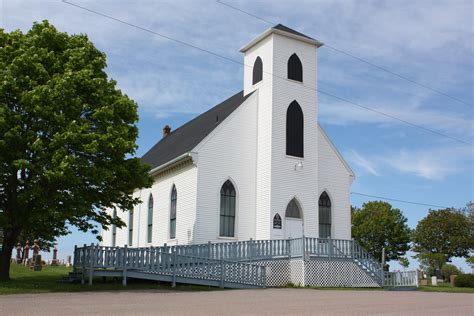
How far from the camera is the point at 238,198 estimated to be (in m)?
29.6

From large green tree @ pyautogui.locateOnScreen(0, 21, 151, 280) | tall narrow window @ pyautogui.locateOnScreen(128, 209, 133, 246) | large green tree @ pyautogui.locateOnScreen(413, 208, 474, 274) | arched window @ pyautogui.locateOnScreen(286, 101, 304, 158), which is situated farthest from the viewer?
large green tree @ pyautogui.locateOnScreen(413, 208, 474, 274)

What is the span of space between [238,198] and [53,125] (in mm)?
10533

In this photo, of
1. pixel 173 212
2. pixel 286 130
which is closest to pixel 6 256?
pixel 173 212

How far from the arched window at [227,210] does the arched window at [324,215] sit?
5236 mm

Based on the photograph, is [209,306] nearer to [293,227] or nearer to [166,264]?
[166,264]

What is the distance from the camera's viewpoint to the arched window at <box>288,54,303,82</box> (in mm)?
31062

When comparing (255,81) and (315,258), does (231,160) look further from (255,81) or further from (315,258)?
(315,258)

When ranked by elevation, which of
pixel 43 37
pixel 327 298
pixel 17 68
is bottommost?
pixel 327 298

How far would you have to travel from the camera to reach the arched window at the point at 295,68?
31.1 meters

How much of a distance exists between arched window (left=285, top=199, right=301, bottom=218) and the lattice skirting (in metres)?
4.17

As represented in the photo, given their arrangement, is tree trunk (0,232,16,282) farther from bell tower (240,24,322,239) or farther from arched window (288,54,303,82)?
arched window (288,54,303,82)

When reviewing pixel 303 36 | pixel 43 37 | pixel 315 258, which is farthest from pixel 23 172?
pixel 303 36

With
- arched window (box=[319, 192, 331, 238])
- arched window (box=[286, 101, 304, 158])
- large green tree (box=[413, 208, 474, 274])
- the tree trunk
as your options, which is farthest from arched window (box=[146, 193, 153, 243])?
Answer: large green tree (box=[413, 208, 474, 274])

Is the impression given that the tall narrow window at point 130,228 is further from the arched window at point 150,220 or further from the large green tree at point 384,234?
the large green tree at point 384,234
